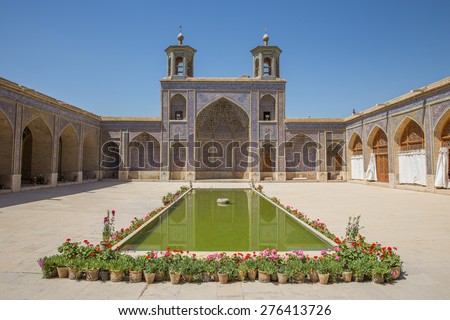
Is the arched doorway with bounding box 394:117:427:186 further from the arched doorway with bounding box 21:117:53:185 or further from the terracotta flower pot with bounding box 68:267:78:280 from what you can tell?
the arched doorway with bounding box 21:117:53:185

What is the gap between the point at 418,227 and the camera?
5711 mm

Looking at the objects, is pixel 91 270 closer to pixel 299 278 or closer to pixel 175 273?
pixel 175 273

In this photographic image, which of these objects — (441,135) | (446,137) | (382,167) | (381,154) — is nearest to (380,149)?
(381,154)

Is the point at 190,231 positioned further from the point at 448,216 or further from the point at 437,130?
the point at 437,130

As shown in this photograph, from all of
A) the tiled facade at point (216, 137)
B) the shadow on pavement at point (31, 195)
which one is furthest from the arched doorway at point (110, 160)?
the shadow on pavement at point (31, 195)

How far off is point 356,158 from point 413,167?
5.35 metres

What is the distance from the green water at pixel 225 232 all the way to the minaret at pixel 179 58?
46.2ft

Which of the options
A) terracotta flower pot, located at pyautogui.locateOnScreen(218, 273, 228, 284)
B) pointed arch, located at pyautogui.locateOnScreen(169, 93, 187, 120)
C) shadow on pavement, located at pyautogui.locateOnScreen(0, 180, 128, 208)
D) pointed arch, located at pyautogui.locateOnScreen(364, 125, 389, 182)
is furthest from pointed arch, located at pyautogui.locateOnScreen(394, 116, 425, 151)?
shadow on pavement, located at pyautogui.locateOnScreen(0, 180, 128, 208)

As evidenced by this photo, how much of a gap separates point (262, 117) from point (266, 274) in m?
18.0

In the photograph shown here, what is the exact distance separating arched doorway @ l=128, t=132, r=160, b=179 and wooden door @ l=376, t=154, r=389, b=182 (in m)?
14.0

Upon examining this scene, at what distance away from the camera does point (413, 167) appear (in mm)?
13742

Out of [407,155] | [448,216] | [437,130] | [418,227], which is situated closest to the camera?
[418,227]

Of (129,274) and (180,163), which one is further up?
(180,163)

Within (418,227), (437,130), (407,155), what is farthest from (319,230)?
(407,155)
